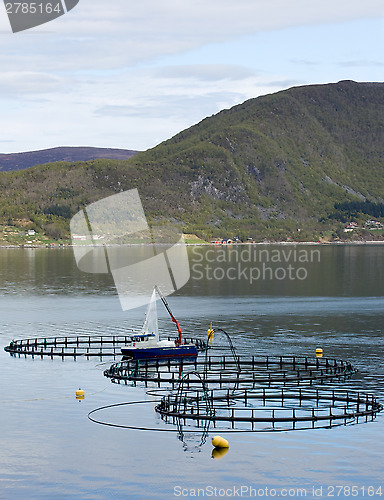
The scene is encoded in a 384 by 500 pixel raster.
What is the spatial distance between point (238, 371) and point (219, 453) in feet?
91.5

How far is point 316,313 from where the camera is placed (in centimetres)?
15375

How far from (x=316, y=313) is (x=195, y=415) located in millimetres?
88665

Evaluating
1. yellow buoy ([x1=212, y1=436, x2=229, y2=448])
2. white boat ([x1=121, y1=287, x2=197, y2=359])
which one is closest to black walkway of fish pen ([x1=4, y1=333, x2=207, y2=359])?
white boat ([x1=121, y1=287, x2=197, y2=359])

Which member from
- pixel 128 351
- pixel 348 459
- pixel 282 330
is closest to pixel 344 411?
pixel 348 459

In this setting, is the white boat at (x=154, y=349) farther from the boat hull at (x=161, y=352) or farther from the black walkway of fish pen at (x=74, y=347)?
the black walkway of fish pen at (x=74, y=347)

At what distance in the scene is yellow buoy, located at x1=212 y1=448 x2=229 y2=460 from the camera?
60006mm

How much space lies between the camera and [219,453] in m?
60.7

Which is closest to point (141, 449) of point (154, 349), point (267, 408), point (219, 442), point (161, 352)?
point (219, 442)

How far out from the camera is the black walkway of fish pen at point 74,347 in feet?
334

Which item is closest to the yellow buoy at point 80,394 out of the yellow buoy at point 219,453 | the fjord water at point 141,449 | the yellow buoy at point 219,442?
the fjord water at point 141,449

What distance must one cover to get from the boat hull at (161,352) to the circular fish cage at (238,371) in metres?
0.65

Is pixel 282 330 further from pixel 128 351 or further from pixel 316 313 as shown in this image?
pixel 128 351

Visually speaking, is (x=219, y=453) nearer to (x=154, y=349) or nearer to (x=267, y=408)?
(x=267, y=408)

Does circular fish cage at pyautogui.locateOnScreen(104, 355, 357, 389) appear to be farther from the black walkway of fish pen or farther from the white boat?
the black walkway of fish pen
